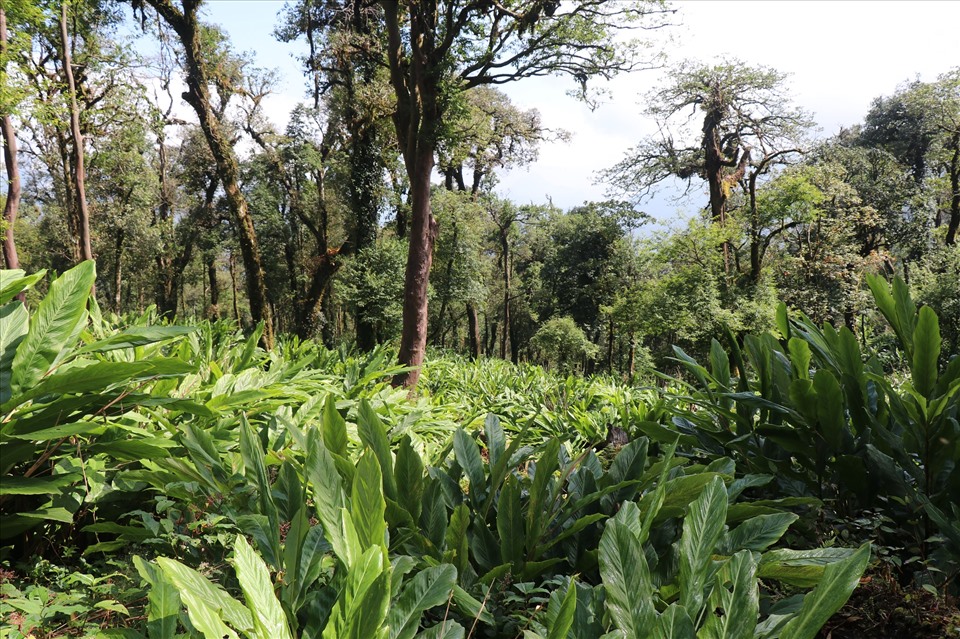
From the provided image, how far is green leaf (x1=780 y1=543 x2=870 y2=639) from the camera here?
88 cm

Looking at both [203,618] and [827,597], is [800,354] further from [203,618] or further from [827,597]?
[203,618]

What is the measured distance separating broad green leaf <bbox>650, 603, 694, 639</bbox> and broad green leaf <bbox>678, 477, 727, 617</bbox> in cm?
10

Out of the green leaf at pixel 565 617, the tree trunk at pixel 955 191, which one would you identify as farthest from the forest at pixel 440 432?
the tree trunk at pixel 955 191

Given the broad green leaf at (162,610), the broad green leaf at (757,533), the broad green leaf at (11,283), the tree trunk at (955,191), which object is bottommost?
the broad green leaf at (757,533)

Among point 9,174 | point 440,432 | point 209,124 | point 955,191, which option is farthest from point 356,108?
point 955,191

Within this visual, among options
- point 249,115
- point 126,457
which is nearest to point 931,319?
point 126,457

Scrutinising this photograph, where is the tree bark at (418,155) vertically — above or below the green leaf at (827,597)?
above

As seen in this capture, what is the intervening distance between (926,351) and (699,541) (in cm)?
125

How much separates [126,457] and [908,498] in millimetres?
2556

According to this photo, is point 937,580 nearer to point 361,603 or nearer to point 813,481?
point 813,481

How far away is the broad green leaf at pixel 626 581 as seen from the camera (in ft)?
3.27

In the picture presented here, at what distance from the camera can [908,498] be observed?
1590 mm

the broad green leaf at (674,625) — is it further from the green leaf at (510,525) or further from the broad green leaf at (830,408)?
the broad green leaf at (830,408)

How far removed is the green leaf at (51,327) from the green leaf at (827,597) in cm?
223
